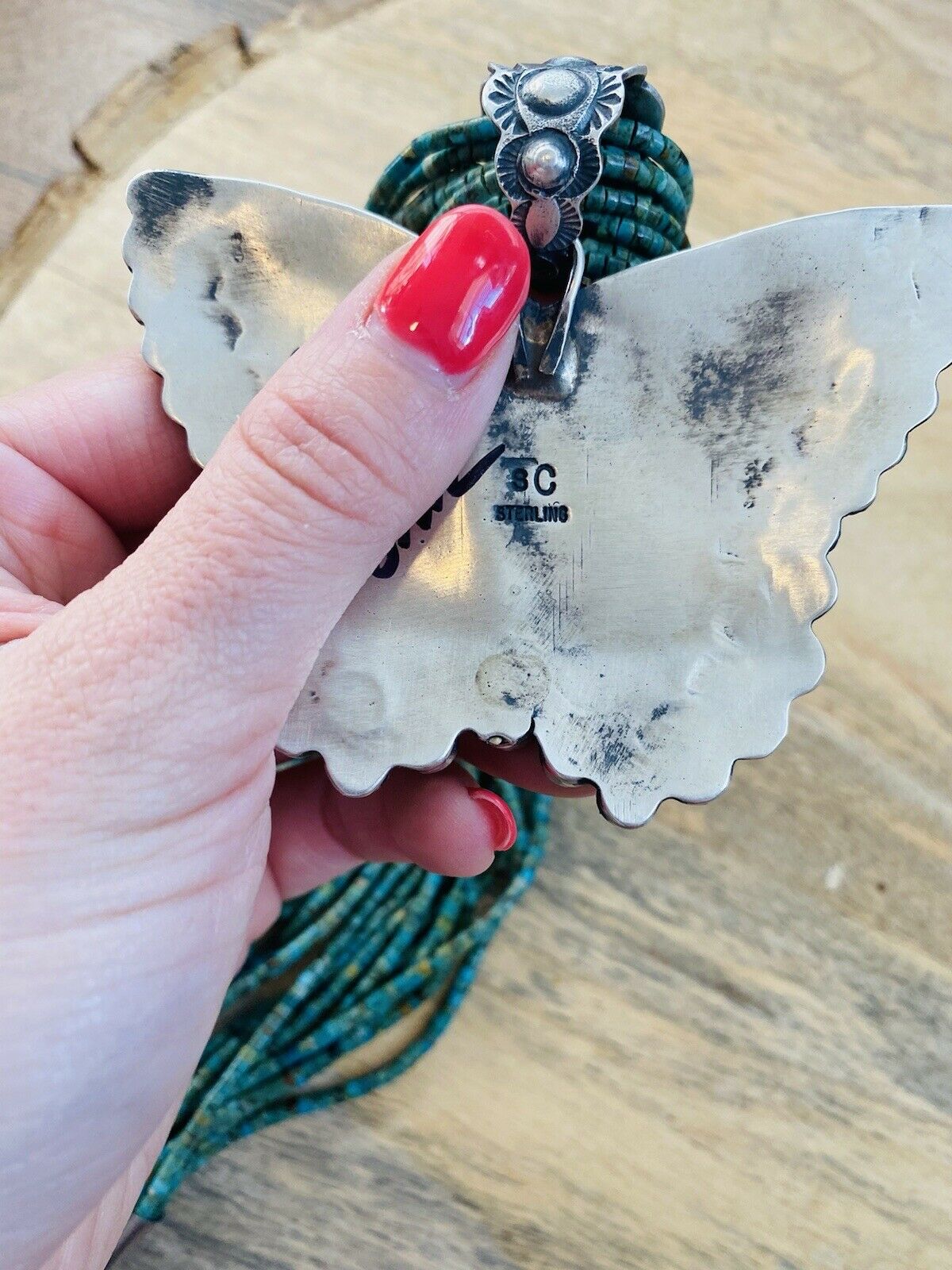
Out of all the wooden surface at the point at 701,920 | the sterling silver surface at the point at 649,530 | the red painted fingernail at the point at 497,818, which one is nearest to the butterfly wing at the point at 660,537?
the sterling silver surface at the point at 649,530

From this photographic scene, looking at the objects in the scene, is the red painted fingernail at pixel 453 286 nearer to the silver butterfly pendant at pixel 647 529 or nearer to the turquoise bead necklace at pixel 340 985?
the silver butterfly pendant at pixel 647 529

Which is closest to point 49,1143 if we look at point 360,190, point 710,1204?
point 710,1204

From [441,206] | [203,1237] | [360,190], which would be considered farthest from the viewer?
[360,190]

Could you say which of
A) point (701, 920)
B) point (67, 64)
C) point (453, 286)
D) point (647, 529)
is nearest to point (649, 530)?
point (647, 529)

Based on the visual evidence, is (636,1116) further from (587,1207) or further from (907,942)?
(907,942)

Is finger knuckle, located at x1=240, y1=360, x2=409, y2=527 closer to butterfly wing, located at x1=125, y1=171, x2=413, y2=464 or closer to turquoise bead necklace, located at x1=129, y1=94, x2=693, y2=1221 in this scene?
butterfly wing, located at x1=125, y1=171, x2=413, y2=464

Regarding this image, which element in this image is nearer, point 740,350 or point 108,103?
point 740,350

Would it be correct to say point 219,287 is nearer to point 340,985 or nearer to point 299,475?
point 299,475
